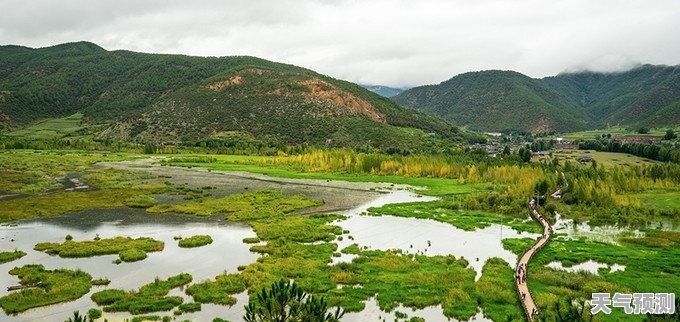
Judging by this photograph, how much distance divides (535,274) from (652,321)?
19787 millimetres

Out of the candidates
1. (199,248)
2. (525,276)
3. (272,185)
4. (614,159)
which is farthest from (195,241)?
(614,159)

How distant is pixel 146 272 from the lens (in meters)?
40.5

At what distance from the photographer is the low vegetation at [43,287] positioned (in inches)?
1284

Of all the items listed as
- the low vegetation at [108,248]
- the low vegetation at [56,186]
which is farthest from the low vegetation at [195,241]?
the low vegetation at [56,186]

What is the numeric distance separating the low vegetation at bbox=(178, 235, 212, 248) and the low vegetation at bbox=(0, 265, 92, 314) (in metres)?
11.5

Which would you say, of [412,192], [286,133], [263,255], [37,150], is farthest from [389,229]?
[37,150]

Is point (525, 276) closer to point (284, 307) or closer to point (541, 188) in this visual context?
point (284, 307)

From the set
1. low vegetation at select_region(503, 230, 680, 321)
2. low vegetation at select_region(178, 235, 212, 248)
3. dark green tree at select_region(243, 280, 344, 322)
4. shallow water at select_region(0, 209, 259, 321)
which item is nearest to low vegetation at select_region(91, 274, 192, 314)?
shallow water at select_region(0, 209, 259, 321)

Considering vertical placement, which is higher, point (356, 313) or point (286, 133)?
point (286, 133)

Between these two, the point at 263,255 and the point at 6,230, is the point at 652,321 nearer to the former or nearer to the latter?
the point at 263,255

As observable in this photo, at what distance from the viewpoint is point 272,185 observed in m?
103

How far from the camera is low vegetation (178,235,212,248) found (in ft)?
163

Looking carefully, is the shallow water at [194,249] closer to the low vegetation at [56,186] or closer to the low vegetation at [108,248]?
the low vegetation at [108,248]

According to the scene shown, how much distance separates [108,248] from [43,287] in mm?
11012
